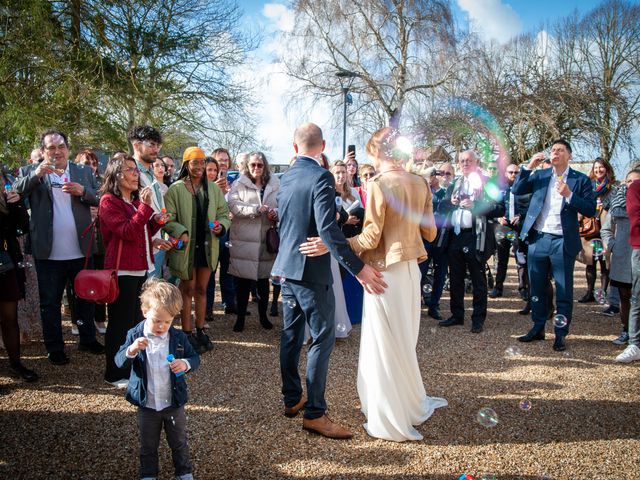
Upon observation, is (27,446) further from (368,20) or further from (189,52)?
(368,20)

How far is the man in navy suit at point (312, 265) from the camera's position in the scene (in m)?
3.35

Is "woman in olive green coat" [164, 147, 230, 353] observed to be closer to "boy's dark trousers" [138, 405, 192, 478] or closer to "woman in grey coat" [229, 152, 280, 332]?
"woman in grey coat" [229, 152, 280, 332]

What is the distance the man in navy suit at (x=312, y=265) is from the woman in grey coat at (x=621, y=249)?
413 centimetres

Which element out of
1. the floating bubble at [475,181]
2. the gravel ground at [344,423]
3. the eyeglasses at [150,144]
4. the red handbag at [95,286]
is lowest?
the gravel ground at [344,423]

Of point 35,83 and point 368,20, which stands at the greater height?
point 368,20

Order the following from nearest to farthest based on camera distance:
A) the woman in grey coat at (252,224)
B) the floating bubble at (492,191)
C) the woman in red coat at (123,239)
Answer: the woman in red coat at (123,239), the woman in grey coat at (252,224), the floating bubble at (492,191)

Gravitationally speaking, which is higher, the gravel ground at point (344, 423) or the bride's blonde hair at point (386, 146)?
the bride's blonde hair at point (386, 146)

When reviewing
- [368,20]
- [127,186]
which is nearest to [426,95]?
[368,20]

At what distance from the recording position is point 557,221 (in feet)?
18.6

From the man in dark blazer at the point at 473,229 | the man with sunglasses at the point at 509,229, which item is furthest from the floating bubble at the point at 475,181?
the man with sunglasses at the point at 509,229

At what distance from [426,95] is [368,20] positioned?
3871 mm

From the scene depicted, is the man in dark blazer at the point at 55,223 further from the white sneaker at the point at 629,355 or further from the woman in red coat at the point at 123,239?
the white sneaker at the point at 629,355

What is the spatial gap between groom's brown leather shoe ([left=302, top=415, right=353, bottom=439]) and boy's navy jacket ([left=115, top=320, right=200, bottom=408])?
3.77 feet

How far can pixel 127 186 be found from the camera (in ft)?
14.0
